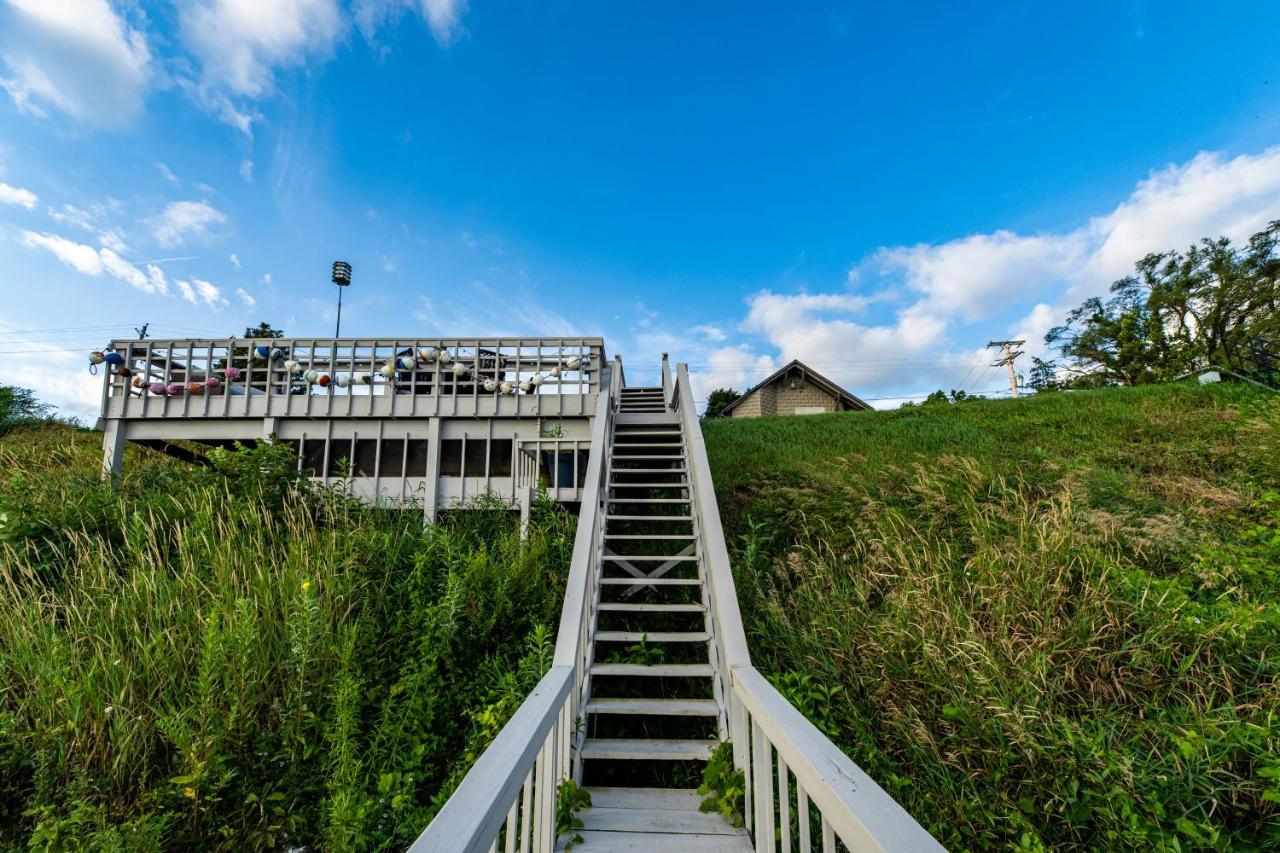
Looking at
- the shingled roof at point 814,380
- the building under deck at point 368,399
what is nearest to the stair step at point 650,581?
the building under deck at point 368,399

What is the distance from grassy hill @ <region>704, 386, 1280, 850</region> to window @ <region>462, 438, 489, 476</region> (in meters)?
5.17

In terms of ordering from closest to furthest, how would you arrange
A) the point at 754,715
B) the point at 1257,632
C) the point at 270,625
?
the point at 754,715
the point at 1257,632
the point at 270,625

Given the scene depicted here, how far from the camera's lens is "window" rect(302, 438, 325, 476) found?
368 inches

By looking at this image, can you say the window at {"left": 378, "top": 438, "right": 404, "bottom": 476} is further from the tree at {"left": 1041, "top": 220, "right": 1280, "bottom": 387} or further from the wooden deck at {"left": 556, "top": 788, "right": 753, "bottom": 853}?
the tree at {"left": 1041, "top": 220, "right": 1280, "bottom": 387}

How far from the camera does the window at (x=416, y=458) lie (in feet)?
31.0

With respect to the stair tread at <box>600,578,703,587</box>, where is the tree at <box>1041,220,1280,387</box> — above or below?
above

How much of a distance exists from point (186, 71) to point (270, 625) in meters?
8.71

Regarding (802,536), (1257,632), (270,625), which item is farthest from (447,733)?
(1257,632)

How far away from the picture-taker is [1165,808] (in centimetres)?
202

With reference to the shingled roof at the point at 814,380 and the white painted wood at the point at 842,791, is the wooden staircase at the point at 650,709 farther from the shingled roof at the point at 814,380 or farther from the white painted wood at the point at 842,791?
the shingled roof at the point at 814,380

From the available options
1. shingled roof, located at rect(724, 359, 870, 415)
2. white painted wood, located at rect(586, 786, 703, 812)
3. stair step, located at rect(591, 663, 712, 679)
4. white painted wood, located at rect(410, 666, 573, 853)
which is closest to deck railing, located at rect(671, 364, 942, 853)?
stair step, located at rect(591, 663, 712, 679)

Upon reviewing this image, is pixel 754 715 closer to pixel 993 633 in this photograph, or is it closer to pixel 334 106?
pixel 993 633

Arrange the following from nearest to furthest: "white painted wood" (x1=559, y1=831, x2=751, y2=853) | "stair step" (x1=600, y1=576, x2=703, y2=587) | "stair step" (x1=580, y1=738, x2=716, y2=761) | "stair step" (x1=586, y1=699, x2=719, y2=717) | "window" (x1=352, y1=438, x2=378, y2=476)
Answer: "white painted wood" (x1=559, y1=831, x2=751, y2=853)
"stair step" (x1=580, y1=738, x2=716, y2=761)
"stair step" (x1=586, y1=699, x2=719, y2=717)
"stair step" (x1=600, y1=576, x2=703, y2=587)
"window" (x1=352, y1=438, x2=378, y2=476)

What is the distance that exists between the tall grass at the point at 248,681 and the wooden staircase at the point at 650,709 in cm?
58
